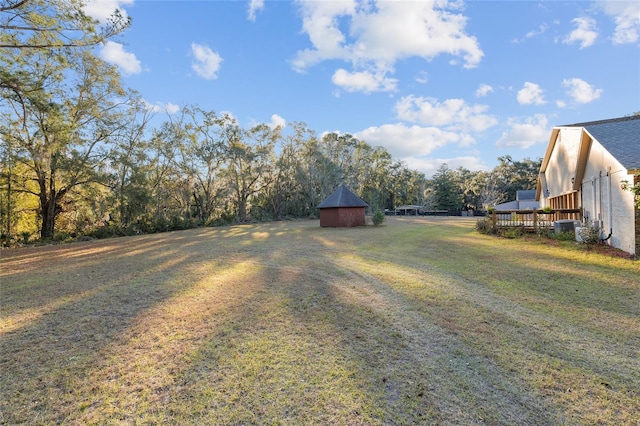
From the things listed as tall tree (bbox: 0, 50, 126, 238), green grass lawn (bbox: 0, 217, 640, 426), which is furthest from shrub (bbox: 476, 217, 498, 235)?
tall tree (bbox: 0, 50, 126, 238)

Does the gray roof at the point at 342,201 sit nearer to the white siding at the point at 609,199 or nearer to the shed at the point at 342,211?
the shed at the point at 342,211

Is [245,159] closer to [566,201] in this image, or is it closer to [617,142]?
[566,201]

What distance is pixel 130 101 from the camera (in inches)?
853

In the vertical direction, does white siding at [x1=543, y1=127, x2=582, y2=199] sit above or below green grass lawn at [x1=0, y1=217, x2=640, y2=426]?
above

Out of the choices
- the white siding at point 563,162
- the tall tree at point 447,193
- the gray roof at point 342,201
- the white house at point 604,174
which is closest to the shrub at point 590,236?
the white house at point 604,174

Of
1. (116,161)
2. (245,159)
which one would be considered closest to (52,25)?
(116,161)

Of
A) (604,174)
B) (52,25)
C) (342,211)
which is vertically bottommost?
(342,211)

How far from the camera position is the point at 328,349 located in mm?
3312

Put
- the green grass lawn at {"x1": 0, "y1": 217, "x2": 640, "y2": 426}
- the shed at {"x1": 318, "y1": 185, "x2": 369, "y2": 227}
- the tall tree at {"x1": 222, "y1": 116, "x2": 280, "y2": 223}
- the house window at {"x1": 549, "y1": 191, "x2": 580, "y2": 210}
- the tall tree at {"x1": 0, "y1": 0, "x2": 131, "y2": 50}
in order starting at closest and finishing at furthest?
the green grass lawn at {"x1": 0, "y1": 217, "x2": 640, "y2": 426}, the tall tree at {"x1": 0, "y1": 0, "x2": 131, "y2": 50}, the house window at {"x1": 549, "y1": 191, "x2": 580, "y2": 210}, the shed at {"x1": 318, "y1": 185, "x2": 369, "y2": 227}, the tall tree at {"x1": 222, "y1": 116, "x2": 280, "y2": 223}

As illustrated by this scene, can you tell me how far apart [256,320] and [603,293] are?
596cm

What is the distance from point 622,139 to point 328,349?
12122 mm

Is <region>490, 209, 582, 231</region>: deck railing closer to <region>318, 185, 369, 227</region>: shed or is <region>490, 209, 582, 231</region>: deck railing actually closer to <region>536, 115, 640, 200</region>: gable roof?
<region>536, 115, 640, 200</region>: gable roof

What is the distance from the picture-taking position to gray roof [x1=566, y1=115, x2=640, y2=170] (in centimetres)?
819

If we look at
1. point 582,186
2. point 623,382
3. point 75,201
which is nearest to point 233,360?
point 623,382
